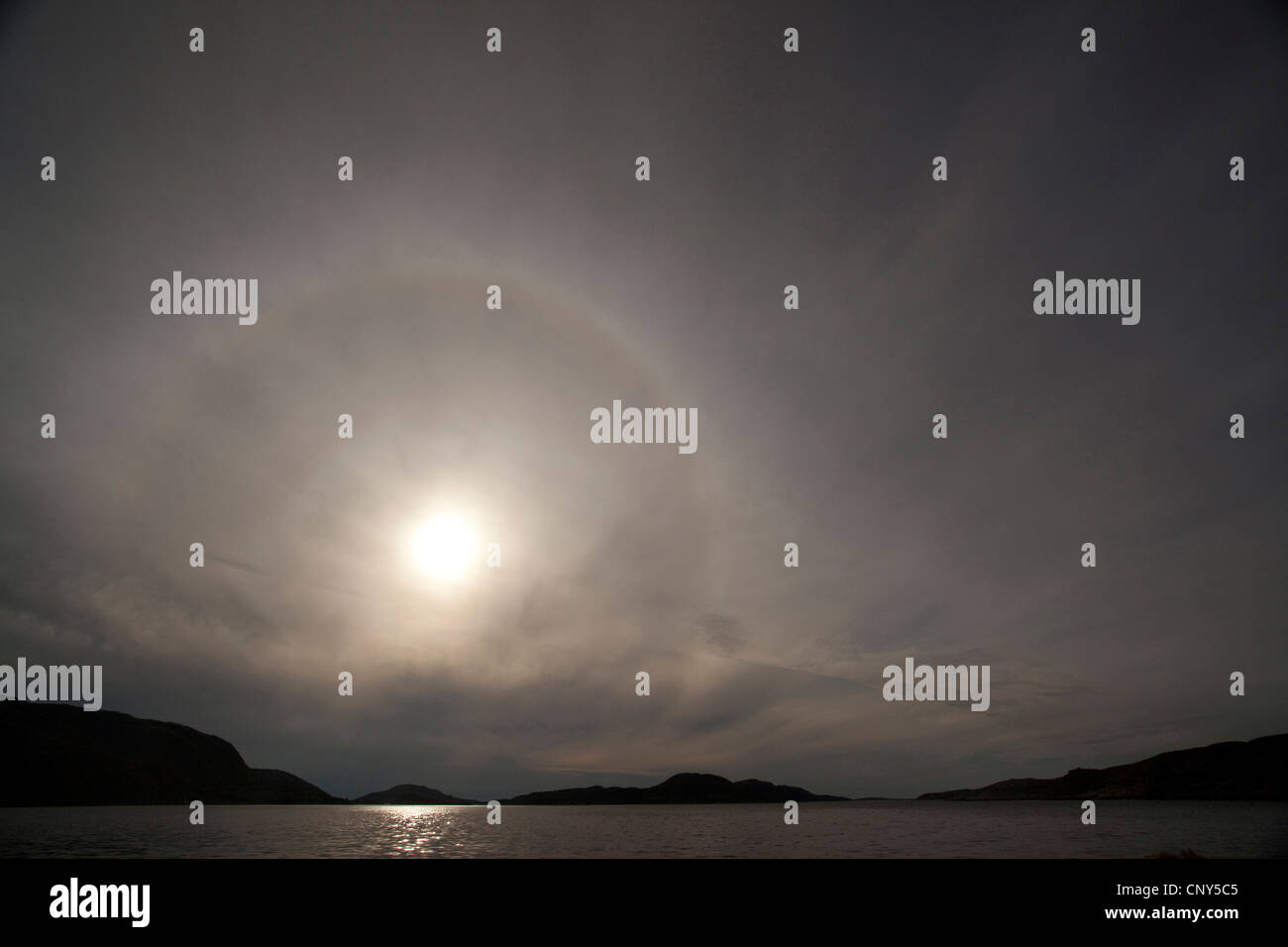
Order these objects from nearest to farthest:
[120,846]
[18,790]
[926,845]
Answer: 1. [120,846]
2. [926,845]
3. [18,790]
